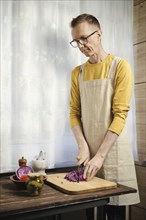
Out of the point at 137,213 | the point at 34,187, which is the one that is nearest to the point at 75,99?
the point at 34,187

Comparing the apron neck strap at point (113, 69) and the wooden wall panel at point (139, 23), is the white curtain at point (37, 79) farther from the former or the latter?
the apron neck strap at point (113, 69)

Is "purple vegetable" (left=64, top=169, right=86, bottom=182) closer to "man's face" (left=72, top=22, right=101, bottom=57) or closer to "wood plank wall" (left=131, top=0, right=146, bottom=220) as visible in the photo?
"man's face" (left=72, top=22, right=101, bottom=57)

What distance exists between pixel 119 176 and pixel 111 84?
54cm

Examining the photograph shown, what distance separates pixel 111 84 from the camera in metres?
1.59

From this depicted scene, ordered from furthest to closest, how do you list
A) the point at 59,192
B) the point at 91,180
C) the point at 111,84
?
the point at 111,84 → the point at 91,180 → the point at 59,192

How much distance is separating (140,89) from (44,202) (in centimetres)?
146

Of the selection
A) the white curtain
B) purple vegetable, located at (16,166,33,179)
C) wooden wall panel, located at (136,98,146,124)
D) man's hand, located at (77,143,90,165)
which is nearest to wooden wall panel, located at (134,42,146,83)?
wooden wall panel, located at (136,98,146,124)

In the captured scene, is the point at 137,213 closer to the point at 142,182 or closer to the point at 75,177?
the point at 142,182

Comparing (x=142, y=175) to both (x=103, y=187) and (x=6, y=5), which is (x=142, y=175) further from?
(x=6, y=5)

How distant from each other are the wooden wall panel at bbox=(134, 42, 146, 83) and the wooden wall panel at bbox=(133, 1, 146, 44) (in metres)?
0.06

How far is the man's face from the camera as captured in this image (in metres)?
1.57

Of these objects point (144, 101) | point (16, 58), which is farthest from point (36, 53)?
point (144, 101)

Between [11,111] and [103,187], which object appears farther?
[11,111]

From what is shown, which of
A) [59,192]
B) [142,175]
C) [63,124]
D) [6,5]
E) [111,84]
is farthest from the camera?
[142,175]
